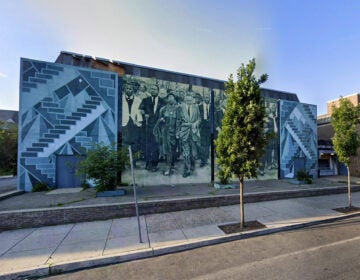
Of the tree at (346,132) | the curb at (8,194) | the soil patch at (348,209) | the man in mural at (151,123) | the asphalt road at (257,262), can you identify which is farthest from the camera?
the man in mural at (151,123)

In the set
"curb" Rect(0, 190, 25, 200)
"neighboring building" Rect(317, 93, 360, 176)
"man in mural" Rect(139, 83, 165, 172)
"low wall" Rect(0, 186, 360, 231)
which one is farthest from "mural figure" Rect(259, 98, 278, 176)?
"curb" Rect(0, 190, 25, 200)

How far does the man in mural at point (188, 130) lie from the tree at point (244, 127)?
741cm

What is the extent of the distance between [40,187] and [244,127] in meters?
11.7

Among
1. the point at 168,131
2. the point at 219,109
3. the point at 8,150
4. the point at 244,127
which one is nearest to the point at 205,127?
the point at 219,109

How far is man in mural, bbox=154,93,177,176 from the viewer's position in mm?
13352

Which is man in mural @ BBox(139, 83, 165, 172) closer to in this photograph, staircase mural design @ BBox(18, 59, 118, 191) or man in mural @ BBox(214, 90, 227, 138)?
staircase mural design @ BBox(18, 59, 118, 191)

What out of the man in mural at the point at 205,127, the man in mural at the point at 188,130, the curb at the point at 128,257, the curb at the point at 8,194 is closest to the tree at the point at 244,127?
the curb at the point at 128,257

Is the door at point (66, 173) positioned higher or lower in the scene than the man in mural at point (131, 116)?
lower

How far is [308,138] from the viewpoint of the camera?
1838 centimetres

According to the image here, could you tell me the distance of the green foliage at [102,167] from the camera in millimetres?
8812

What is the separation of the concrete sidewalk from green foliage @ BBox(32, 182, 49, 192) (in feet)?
16.4

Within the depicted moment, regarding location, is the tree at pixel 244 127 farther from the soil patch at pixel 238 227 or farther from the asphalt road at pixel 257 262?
the asphalt road at pixel 257 262

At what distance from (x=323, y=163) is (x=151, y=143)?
70.0ft

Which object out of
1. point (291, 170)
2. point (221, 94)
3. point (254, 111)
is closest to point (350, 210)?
point (254, 111)
